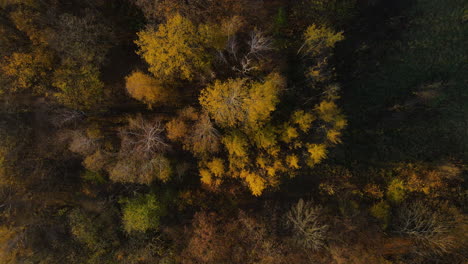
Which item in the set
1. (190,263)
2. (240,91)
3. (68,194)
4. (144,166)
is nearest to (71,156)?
(68,194)

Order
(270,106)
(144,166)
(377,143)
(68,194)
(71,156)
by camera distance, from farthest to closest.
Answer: (377,143) < (68,194) < (71,156) < (144,166) < (270,106)

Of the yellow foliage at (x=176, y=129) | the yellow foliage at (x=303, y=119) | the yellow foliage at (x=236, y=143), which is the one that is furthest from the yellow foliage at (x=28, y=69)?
the yellow foliage at (x=303, y=119)

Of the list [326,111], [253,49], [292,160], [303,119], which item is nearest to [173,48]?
[253,49]

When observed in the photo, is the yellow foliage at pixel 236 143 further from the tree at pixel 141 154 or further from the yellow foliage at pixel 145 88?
the yellow foliage at pixel 145 88

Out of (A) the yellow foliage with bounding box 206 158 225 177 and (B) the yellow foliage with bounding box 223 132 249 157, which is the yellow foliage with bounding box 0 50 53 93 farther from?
(B) the yellow foliage with bounding box 223 132 249 157

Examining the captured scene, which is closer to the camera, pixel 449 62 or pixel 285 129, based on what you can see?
pixel 285 129

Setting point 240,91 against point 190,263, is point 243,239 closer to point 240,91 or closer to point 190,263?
point 190,263

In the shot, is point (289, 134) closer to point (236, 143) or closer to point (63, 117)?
point (236, 143)
